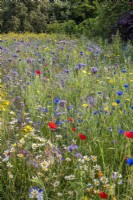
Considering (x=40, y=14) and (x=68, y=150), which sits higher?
(x=40, y=14)

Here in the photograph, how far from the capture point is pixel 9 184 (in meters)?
1.74

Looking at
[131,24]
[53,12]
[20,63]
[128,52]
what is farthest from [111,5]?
[53,12]

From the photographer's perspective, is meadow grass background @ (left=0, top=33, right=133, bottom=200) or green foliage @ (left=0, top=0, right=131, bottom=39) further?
green foliage @ (left=0, top=0, right=131, bottom=39)

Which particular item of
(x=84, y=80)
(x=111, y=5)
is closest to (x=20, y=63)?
(x=84, y=80)

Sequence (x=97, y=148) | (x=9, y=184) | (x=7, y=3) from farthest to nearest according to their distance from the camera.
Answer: (x=7, y=3), (x=97, y=148), (x=9, y=184)

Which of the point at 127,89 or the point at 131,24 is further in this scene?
the point at 131,24

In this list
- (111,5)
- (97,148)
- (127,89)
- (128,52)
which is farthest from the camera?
(111,5)

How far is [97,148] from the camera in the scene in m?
2.07

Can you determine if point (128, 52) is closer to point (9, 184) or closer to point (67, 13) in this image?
point (9, 184)

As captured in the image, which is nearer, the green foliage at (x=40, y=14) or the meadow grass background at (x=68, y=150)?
the meadow grass background at (x=68, y=150)

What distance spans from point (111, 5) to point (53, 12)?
1047 cm

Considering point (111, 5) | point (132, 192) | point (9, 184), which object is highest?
point (111, 5)

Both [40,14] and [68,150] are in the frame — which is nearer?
[68,150]

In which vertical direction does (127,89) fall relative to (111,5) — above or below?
below
